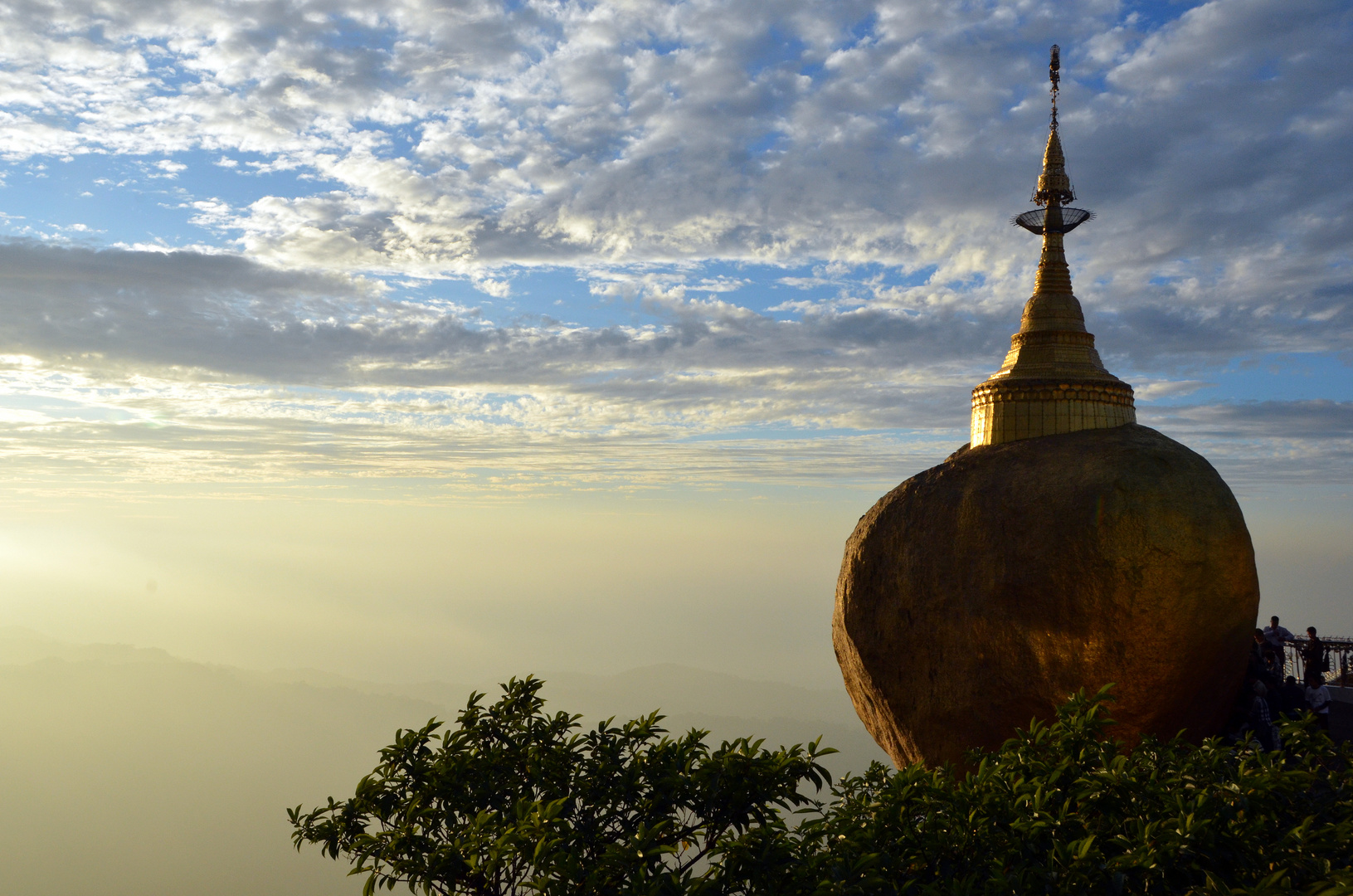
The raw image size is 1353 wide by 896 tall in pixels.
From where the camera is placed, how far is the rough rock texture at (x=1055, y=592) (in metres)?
15.1

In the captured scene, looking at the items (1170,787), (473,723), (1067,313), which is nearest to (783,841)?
(1170,787)

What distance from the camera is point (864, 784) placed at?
37.0ft

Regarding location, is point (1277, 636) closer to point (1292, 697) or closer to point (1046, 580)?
point (1292, 697)

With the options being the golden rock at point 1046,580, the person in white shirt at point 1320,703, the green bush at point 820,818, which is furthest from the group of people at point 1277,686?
the green bush at point 820,818

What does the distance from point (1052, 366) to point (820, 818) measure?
1404cm

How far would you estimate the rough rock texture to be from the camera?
49.5 feet

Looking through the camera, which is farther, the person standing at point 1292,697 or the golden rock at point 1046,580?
the person standing at point 1292,697

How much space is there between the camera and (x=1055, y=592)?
51.3 feet

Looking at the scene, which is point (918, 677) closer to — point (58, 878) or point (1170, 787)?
point (1170, 787)

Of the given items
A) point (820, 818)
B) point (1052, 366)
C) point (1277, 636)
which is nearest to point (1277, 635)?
point (1277, 636)

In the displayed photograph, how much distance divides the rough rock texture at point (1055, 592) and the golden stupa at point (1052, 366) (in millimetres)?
1285

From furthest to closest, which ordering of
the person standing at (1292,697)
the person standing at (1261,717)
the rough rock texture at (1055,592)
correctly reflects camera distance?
the person standing at (1292,697), the person standing at (1261,717), the rough rock texture at (1055,592)

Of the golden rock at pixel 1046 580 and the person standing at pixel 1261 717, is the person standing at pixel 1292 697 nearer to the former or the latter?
the person standing at pixel 1261 717

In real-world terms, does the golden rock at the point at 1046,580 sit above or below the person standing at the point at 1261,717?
above
